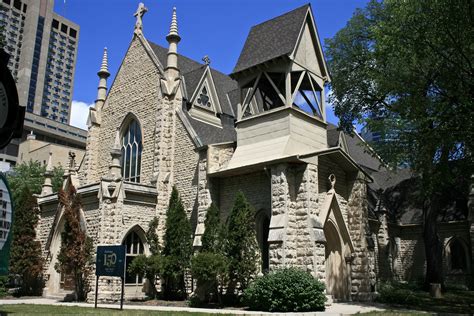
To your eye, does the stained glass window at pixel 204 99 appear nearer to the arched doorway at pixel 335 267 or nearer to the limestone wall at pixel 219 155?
the limestone wall at pixel 219 155

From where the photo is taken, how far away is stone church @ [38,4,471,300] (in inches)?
714

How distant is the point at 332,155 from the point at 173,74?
1035 centimetres

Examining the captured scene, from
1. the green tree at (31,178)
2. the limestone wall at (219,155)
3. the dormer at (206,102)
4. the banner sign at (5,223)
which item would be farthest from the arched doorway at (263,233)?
the green tree at (31,178)

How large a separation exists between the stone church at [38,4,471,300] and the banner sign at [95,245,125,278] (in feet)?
11.6

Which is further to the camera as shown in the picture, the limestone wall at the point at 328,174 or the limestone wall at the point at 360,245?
the limestone wall at the point at 360,245

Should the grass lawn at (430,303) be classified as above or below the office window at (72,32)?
below

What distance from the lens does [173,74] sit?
2547 cm

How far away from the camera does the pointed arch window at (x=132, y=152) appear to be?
26359 mm

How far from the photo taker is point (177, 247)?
2055 cm

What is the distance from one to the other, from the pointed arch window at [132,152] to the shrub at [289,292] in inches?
485

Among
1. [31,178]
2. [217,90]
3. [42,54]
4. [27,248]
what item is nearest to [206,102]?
[217,90]

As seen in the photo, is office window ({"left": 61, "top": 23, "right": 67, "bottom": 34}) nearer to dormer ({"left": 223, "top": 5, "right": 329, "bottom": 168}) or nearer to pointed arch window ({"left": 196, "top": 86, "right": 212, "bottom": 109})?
pointed arch window ({"left": 196, "top": 86, "right": 212, "bottom": 109})

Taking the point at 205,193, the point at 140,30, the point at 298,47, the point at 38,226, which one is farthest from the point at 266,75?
the point at 38,226

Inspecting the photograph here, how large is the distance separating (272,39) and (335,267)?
10861mm
